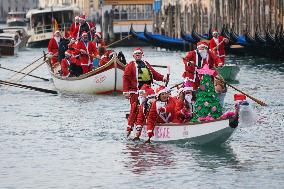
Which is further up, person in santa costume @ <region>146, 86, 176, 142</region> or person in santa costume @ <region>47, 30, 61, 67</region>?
person in santa costume @ <region>146, 86, 176, 142</region>

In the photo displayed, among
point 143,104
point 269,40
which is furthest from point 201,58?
point 269,40

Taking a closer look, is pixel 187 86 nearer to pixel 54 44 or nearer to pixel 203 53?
pixel 203 53

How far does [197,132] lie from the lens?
1648 centimetres

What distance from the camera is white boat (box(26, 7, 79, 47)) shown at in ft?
215

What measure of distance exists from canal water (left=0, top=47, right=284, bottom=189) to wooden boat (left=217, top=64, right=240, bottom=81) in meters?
5.79

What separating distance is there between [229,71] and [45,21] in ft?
122

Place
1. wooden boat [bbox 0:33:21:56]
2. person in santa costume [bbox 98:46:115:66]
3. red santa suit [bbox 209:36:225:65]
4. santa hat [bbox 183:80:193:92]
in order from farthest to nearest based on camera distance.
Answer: wooden boat [bbox 0:33:21:56] → red santa suit [bbox 209:36:225:65] → person in santa costume [bbox 98:46:115:66] → santa hat [bbox 183:80:193:92]

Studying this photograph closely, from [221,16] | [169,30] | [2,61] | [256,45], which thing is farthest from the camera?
[169,30]

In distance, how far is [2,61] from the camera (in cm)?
5184

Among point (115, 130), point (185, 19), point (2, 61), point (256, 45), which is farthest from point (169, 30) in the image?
point (115, 130)

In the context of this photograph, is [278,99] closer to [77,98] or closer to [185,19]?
[77,98]

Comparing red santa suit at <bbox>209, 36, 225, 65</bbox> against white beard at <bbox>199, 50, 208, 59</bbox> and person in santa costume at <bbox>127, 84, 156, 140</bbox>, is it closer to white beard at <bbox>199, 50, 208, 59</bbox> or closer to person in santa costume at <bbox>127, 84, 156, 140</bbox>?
white beard at <bbox>199, 50, 208, 59</bbox>

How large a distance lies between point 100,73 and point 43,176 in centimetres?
1199

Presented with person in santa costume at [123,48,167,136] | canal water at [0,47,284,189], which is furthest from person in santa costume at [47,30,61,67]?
person in santa costume at [123,48,167,136]
